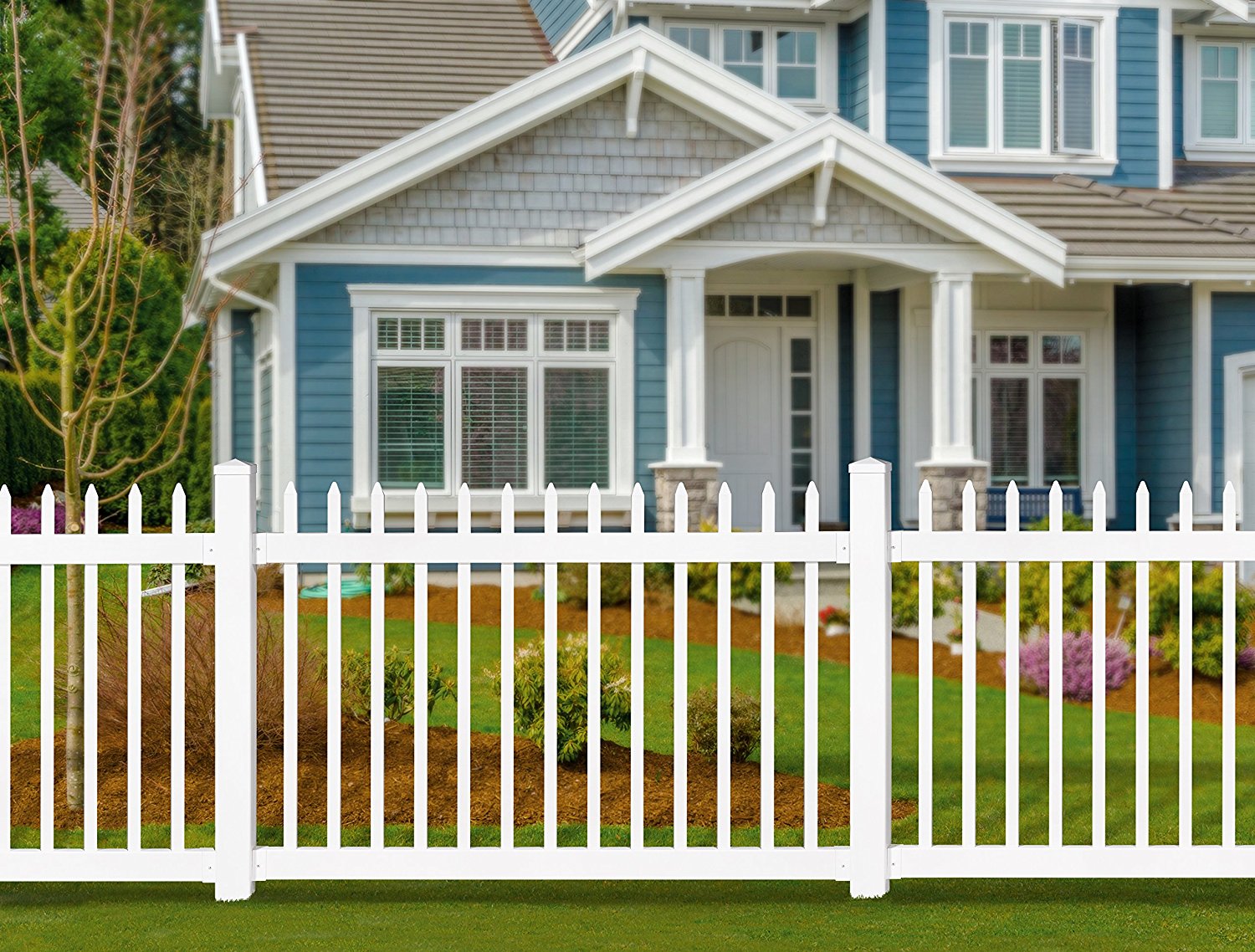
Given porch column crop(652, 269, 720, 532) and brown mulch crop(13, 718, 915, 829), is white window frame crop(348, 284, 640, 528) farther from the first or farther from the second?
brown mulch crop(13, 718, 915, 829)

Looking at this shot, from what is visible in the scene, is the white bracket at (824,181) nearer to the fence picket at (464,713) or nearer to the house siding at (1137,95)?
the house siding at (1137,95)

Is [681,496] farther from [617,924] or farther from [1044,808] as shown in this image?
[1044,808]

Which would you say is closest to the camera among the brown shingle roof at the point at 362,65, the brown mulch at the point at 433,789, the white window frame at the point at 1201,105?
the brown mulch at the point at 433,789

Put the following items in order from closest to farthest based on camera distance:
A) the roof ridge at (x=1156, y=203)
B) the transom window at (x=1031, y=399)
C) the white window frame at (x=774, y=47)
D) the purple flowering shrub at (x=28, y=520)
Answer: the purple flowering shrub at (x=28, y=520)
the roof ridge at (x=1156, y=203)
the transom window at (x=1031, y=399)
the white window frame at (x=774, y=47)

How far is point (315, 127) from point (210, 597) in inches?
387

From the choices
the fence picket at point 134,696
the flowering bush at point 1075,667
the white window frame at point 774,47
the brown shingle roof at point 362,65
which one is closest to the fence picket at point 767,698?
the fence picket at point 134,696

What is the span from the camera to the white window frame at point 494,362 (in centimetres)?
1440

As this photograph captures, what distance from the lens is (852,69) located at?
17.5 m

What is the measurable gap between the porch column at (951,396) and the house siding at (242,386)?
7613 millimetres

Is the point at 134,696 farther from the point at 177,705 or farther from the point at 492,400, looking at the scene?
the point at 492,400

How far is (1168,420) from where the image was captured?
16.6 m

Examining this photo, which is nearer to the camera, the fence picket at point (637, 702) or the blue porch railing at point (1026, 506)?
the fence picket at point (637, 702)

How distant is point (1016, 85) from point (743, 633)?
26.0ft

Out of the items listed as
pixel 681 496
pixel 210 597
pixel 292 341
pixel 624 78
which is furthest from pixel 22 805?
pixel 624 78
